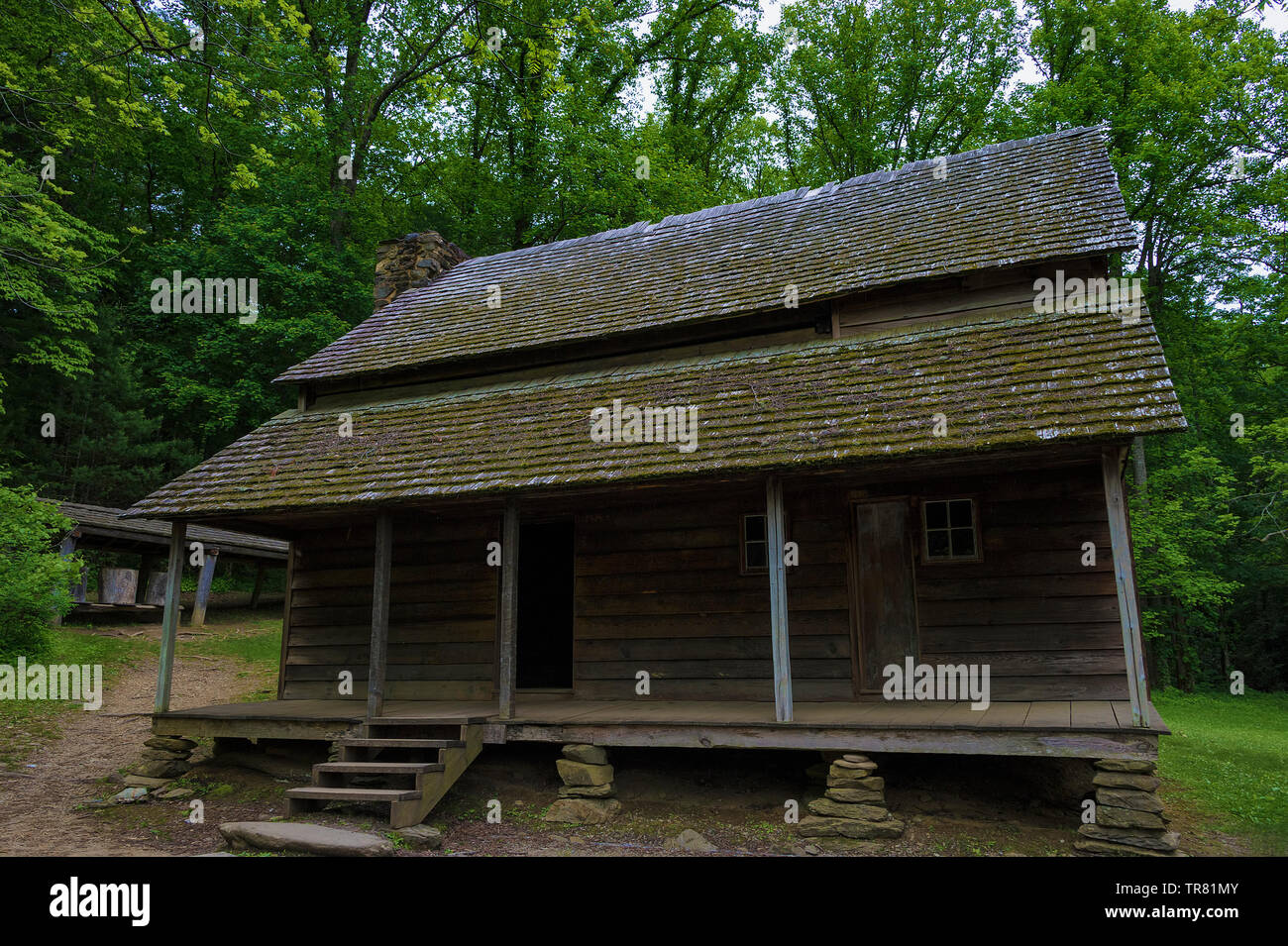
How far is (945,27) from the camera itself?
84.8 ft

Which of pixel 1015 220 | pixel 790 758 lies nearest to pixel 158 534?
pixel 790 758

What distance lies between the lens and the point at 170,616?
10062 mm

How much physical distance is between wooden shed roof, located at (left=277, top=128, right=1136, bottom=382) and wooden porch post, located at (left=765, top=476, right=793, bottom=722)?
3.09 meters

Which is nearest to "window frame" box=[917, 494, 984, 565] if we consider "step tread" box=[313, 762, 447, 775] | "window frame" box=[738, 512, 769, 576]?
"window frame" box=[738, 512, 769, 576]

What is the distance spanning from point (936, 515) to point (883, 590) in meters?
1.01

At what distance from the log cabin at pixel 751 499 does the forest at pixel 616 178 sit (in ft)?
33.5

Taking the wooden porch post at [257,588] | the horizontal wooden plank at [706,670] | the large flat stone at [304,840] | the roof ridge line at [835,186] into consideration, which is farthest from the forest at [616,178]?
the large flat stone at [304,840]

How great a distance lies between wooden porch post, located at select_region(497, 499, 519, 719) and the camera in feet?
28.6

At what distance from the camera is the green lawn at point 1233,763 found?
25.9 ft

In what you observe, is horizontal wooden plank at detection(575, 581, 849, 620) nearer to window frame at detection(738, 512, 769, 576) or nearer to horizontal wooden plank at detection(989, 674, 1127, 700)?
window frame at detection(738, 512, 769, 576)

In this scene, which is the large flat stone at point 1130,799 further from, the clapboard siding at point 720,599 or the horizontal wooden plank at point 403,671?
the horizontal wooden plank at point 403,671

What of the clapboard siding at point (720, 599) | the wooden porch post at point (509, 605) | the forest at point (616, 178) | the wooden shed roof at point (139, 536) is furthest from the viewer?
the forest at point (616, 178)

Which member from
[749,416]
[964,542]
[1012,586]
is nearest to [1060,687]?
[1012,586]
